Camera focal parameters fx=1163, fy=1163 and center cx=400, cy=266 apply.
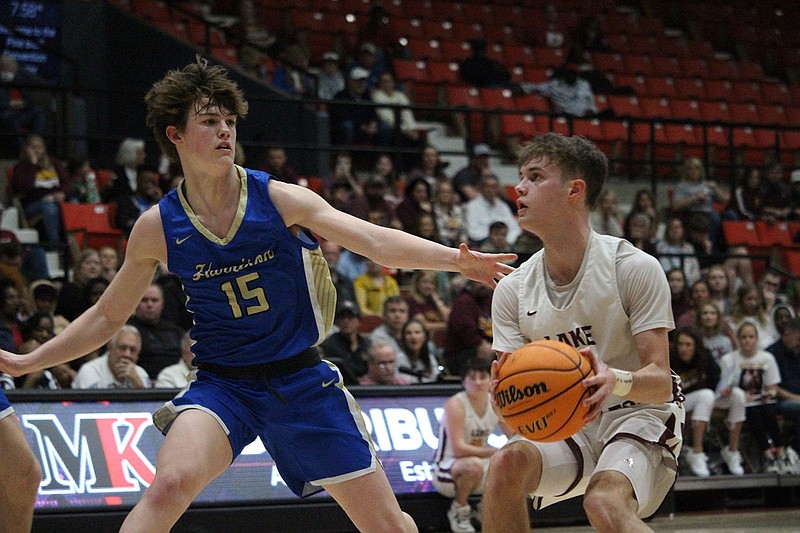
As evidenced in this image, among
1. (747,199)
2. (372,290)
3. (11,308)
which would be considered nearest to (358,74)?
(372,290)

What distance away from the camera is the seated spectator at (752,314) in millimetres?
11164

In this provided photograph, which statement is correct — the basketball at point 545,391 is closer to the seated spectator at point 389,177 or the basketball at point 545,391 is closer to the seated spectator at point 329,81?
the seated spectator at point 389,177

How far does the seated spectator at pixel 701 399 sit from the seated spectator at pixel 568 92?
642 centimetres

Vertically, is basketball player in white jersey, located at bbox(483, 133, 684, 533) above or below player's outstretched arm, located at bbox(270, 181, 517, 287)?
below

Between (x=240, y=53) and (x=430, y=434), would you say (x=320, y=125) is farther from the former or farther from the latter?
(x=430, y=434)

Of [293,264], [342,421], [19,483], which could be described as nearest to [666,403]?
[342,421]

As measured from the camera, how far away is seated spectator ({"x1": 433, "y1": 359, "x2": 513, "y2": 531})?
777cm

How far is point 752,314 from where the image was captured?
36.8 feet

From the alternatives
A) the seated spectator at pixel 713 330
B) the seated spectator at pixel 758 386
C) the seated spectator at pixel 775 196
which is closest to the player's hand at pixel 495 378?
the seated spectator at pixel 758 386

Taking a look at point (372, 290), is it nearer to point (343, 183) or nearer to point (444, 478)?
point (343, 183)

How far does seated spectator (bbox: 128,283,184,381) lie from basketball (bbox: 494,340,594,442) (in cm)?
514

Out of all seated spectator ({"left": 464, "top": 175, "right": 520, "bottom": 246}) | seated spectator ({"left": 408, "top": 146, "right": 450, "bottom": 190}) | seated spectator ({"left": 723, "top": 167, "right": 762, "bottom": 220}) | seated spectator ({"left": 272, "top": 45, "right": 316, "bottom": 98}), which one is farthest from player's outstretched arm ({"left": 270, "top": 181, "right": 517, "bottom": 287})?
seated spectator ({"left": 723, "top": 167, "right": 762, "bottom": 220})

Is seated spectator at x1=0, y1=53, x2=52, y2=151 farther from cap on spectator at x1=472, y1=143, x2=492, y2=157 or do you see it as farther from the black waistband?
the black waistband

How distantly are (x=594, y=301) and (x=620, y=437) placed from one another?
1.62ft
